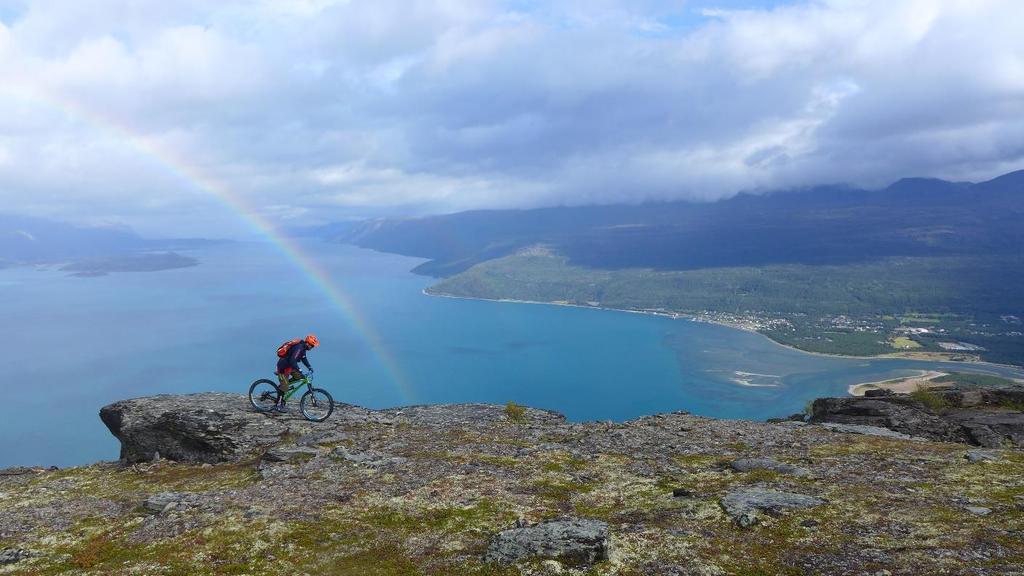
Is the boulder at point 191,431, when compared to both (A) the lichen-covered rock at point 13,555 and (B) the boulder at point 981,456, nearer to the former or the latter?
(A) the lichen-covered rock at point 13,555

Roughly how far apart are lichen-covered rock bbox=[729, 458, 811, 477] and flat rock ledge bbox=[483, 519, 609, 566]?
986 cm

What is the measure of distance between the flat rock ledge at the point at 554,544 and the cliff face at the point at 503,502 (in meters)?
0.05

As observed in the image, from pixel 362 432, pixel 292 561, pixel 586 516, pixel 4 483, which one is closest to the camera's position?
pixel 292 561

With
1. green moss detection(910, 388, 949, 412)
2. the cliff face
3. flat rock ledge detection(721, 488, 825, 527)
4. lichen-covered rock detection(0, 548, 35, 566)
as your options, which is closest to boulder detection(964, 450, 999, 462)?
the cliff face

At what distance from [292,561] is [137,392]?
20594 cm

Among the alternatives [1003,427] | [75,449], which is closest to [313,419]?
[1003,427]

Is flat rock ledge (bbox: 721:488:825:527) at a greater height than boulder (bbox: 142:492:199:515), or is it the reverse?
flat rock ledge (bbox: 721:488:825:527)

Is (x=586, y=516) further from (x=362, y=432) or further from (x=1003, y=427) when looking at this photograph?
(x=1003, y=427)

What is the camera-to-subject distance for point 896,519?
16.1 metres

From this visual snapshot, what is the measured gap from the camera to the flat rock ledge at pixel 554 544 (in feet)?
47.0

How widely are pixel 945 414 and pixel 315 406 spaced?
3935 centimetres

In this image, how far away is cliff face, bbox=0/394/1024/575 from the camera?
47.6 feet

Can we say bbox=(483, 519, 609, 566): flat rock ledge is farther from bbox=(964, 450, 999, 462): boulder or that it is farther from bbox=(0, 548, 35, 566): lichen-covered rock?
bbox=(964, 450, 999, 462): boulder

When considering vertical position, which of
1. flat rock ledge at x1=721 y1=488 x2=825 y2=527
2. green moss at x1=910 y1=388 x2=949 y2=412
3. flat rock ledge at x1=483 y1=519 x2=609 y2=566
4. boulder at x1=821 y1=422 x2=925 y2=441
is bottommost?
green moss at x1=910 y1=388 x2=949 y2=412
